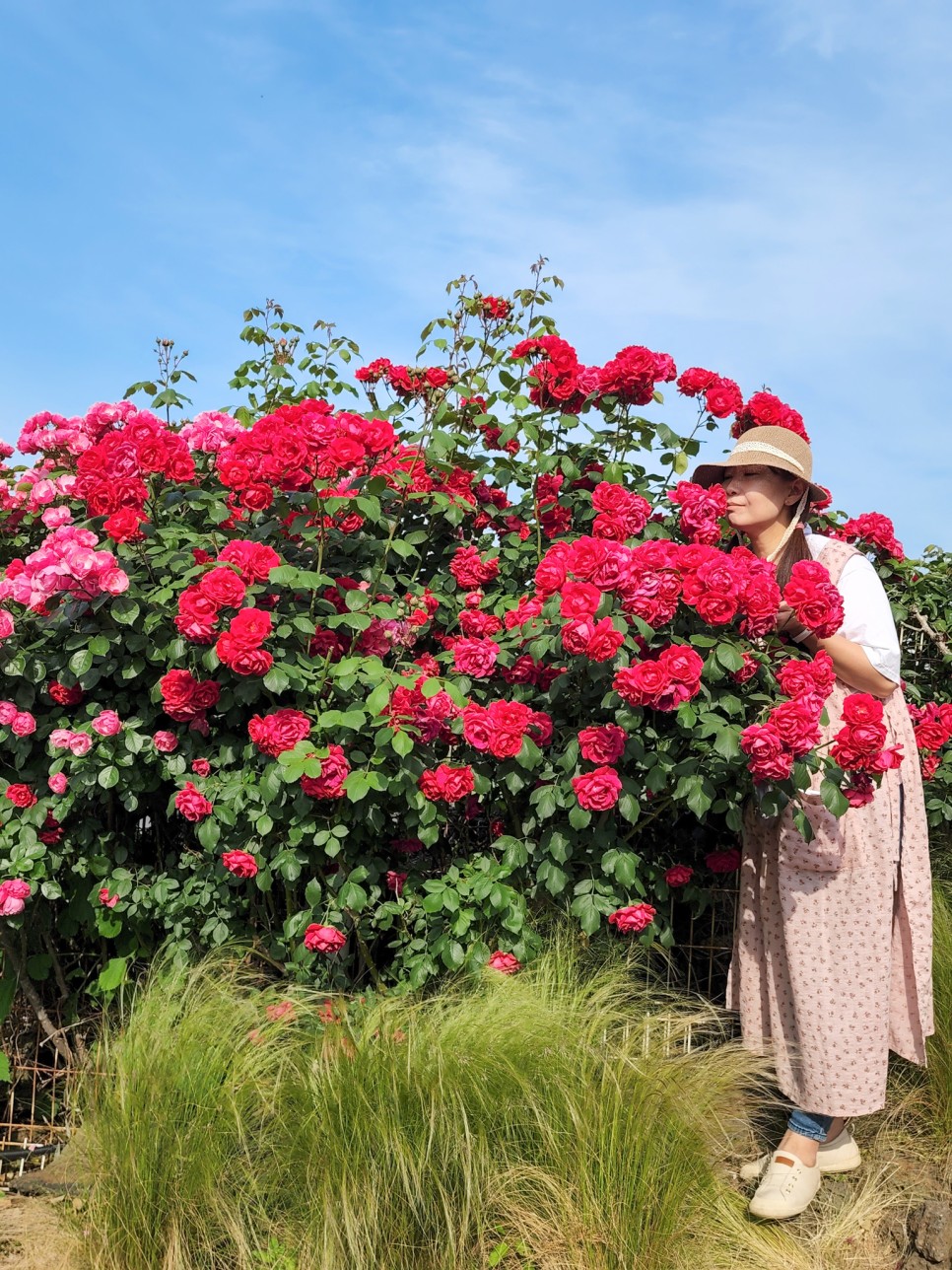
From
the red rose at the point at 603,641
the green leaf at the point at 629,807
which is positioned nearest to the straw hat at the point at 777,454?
the red rose at the point at 603,641

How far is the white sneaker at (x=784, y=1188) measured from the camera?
2.89m

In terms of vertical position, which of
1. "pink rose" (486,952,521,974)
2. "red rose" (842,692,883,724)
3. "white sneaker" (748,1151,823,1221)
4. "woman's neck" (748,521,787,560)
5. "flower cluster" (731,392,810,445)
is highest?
"flower cluster" (731,392,810,445)

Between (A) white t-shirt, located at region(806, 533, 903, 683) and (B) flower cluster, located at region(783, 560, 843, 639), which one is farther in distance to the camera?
(A) white t-shirt, located at region(806, 533, 903, 683)

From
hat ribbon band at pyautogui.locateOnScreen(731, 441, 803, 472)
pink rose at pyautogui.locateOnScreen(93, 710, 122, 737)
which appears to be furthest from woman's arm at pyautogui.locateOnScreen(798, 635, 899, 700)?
pink rose at pyautogui.locateOnScreen(93, 710, 122, 737)

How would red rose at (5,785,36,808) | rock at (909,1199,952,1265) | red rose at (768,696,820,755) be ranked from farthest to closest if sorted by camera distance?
red rose at (5,785,36,808), rock at (909,1199,952,1265), red rose at (768,696,820,755)

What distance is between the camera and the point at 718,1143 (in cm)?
286

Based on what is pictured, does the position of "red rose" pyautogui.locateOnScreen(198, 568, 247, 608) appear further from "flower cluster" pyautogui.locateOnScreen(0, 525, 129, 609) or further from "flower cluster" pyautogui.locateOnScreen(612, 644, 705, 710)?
"flower cluster" pyautogui.locateOnScreen(612, 644, 705, 710)

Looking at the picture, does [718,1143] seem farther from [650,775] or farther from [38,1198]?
[38,1198]

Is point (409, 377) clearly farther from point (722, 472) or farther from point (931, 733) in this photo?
point (931, 733)

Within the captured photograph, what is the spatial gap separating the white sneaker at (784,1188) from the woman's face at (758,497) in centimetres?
169

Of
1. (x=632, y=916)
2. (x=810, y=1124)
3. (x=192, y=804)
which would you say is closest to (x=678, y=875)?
(x=632, y=916)

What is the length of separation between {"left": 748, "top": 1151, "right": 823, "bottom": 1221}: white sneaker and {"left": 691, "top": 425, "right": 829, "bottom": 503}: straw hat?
70.7 inches

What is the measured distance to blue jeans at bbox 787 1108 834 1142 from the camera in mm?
3072

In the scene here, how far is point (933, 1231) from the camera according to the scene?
283 cm
